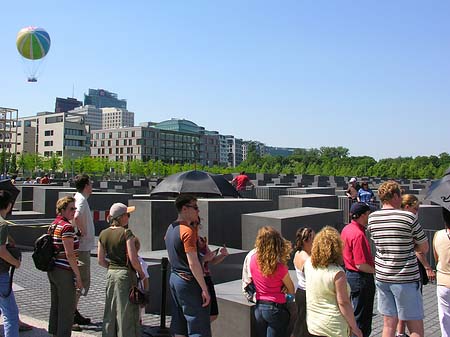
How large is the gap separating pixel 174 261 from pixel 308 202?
30.7 feet

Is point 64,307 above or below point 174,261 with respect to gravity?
below

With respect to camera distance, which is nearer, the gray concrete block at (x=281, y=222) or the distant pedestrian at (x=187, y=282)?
the distant pedestrian at (x=187, y=282)

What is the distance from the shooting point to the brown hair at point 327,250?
4.25 metres

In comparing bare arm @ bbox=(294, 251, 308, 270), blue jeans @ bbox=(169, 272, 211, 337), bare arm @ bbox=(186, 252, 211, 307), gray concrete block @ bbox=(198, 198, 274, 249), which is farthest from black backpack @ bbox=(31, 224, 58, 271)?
gray concrete block @ bbox=(198, 198, 274, 249)

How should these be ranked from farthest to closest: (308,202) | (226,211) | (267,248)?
(308,202) < (226,211) < (267,248)

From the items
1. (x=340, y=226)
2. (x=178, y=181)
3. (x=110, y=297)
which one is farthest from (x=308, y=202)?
(x=110, y=297)

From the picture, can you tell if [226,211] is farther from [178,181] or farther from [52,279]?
[52,279]

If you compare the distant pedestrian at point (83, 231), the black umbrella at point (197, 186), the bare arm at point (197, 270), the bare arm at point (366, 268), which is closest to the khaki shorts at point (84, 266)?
the distant pedestrian at point (83, 231)

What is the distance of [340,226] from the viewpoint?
35.2 feet

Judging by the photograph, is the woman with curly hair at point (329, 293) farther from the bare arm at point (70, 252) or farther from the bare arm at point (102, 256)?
the bare arm at point (70, 252)

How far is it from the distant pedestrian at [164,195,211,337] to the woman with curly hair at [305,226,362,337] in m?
1.03

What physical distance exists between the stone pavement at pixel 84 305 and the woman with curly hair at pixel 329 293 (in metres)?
2.47

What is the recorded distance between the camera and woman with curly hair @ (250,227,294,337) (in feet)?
14.7

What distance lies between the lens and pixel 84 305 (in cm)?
766
